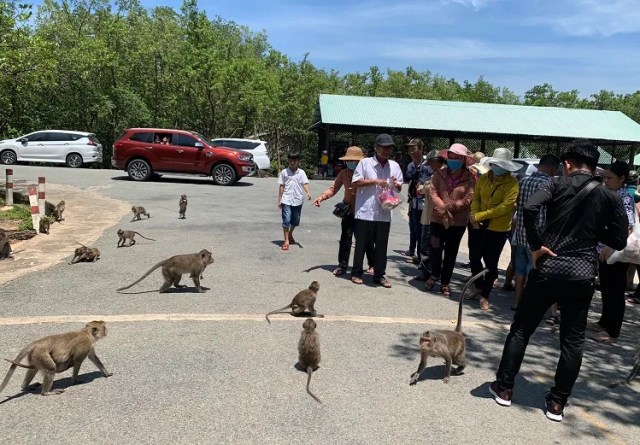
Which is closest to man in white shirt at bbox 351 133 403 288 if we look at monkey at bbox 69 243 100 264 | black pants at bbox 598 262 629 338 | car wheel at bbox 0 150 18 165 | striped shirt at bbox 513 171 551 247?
striped shirt at bbox 513 171 551 247

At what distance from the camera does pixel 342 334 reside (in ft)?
17.5

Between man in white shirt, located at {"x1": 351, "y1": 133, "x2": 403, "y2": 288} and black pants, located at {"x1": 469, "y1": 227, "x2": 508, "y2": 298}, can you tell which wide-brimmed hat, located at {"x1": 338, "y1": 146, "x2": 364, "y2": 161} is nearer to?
man in white shirt, located at {"x1": 351, "y1": 133, "x2": 403, "y2": 288}

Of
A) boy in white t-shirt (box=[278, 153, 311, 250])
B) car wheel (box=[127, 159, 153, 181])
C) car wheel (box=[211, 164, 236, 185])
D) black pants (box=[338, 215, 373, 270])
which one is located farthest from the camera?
car wheel (box=[211, 164, 236, 185])

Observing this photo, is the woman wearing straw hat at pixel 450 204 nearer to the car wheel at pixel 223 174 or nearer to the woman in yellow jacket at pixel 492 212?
the woman in yellow jacket at pixel 492 212

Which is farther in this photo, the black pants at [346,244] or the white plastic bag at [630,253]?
the black pants at [346,244]

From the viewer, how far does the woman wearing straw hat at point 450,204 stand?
6711 millimetres

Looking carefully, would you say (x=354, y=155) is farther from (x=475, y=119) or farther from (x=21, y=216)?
(x=475, y=119)

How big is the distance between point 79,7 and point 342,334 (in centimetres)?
4001

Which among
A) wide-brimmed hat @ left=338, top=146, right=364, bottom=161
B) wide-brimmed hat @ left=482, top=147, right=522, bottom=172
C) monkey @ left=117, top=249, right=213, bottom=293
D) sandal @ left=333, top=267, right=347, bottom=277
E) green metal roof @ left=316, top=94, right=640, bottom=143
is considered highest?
green metal roof @ left=316, top=94, right=640, bottom=143

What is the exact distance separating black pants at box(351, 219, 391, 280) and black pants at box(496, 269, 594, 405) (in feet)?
10.6

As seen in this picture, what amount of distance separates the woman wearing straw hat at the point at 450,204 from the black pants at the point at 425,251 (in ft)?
1.95

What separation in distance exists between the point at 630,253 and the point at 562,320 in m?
2.32

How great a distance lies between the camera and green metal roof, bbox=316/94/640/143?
91.1 ft

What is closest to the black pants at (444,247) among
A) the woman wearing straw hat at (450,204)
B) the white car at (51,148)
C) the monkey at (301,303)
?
the woman wearing straw hat at (450,204)
